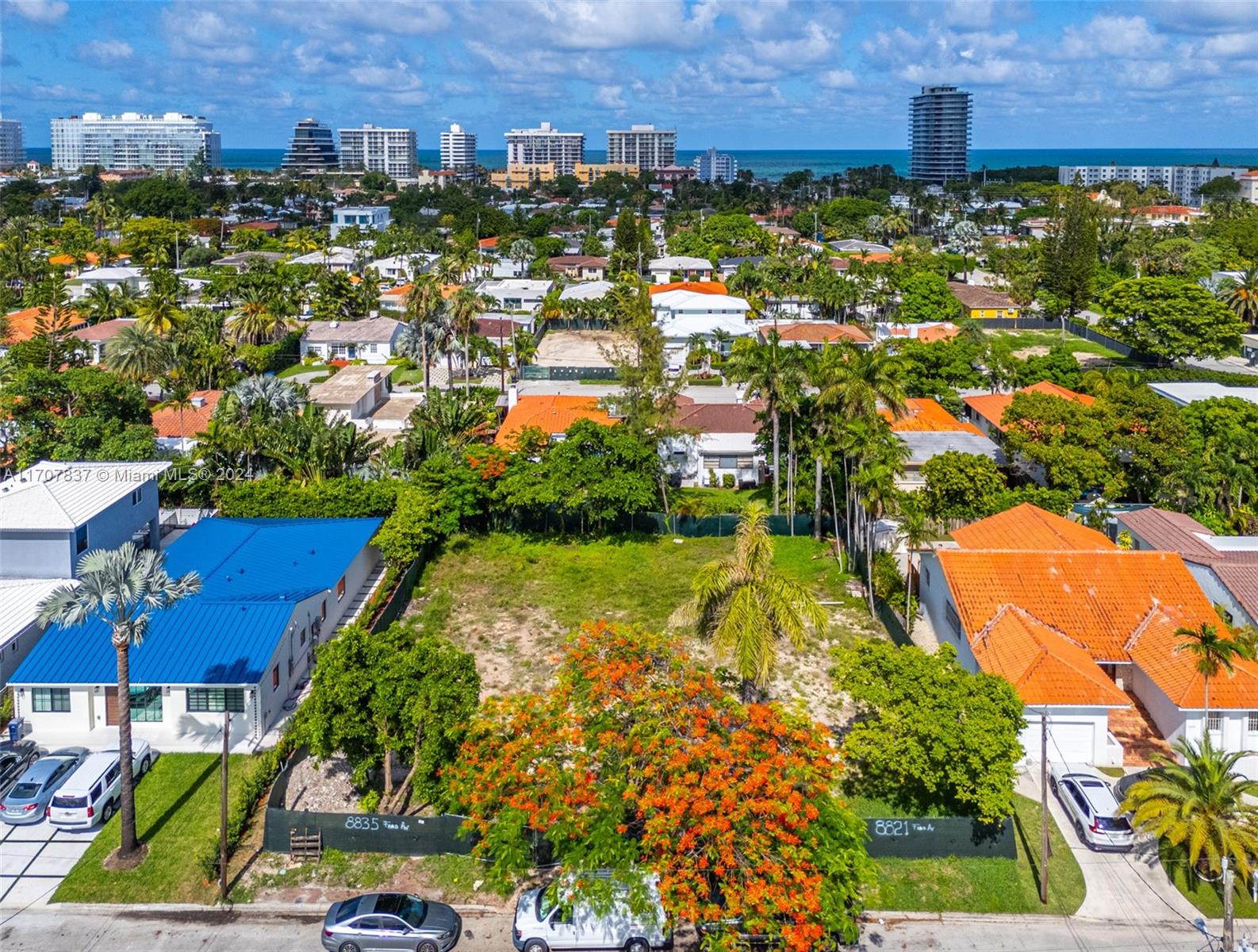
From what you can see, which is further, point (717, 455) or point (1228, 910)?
point (717, 455)

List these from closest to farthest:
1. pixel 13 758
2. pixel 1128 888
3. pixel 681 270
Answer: pixel 1128 888 → pixel 13 758 → pixel 681 270

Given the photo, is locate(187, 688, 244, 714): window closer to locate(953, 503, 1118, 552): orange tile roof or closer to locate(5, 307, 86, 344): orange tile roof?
locate(953, 503, 1118, 552): orange tile roof

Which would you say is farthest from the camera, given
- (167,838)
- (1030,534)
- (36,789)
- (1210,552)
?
(1030,534)

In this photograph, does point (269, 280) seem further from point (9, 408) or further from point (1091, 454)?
point (1091, 454)

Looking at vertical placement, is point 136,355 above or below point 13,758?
above

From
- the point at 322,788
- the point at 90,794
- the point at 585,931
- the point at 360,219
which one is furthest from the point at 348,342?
the point at 360,219

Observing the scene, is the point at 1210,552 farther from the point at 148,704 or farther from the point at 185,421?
the point at 185,421

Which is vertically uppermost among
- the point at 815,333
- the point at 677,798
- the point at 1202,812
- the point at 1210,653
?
the point at 815,333

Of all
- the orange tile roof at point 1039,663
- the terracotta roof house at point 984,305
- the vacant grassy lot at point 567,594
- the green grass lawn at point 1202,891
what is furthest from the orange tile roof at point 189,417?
the terracotta roof house at point 984,305
